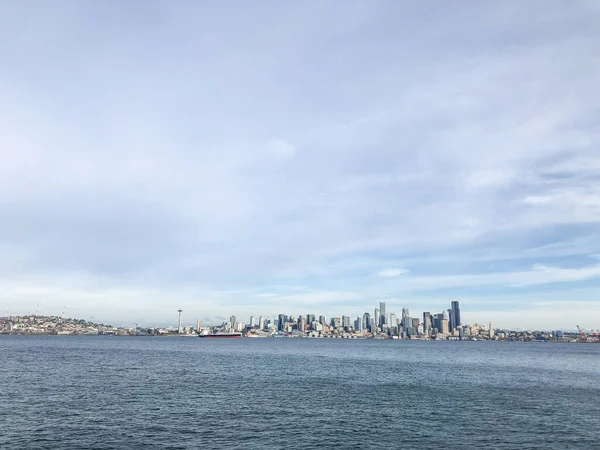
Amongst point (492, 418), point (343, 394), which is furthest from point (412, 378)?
point (492, 418)

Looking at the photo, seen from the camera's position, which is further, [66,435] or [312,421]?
[312,421]

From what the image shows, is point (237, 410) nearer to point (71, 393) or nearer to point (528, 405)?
point (71, 393)

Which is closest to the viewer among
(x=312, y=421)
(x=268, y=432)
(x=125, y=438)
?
(x=125, y=438)

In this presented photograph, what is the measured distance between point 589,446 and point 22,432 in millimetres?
71153

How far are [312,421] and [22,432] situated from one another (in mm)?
38408

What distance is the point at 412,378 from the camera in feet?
386

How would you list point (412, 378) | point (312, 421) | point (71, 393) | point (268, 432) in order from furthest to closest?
point (412, 378), point (71, 393), point (312, 421), point (268, 432)

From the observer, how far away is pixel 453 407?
74.1 metres

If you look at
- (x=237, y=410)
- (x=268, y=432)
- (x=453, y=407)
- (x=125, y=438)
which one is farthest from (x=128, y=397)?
(x=453, y=407)

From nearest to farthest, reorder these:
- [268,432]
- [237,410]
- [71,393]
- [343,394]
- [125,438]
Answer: [125,438] → [268,432] → [237,410] → [71,393] → [343,394]

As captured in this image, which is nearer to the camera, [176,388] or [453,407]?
[453,407]

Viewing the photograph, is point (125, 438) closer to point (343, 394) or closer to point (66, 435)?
point (66, 435)

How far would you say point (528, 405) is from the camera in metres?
76.6

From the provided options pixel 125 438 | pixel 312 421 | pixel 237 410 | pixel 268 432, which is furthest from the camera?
pixel 237 410
